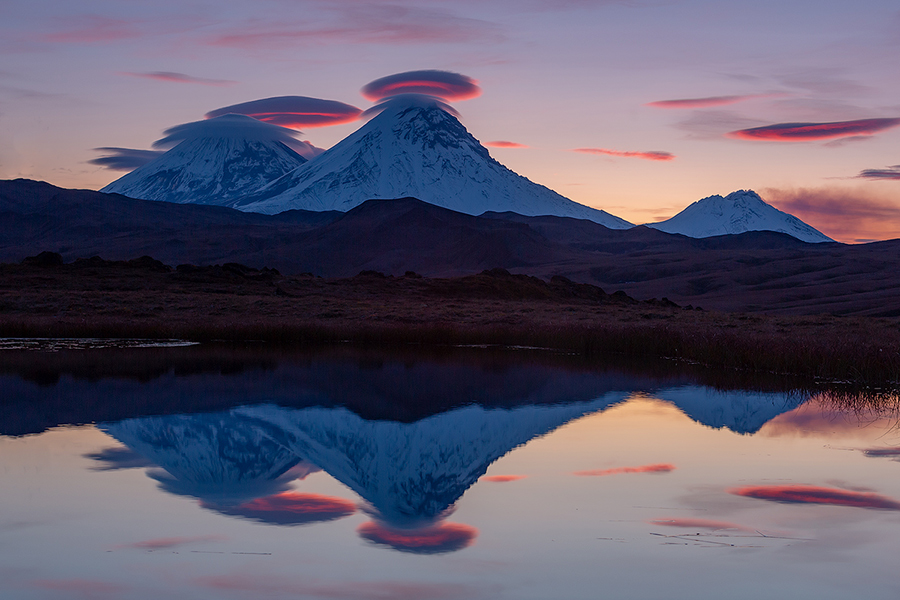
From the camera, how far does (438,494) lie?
9539 mm

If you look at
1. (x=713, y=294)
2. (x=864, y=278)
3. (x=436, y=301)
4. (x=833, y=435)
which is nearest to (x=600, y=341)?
(x=833, y=435)

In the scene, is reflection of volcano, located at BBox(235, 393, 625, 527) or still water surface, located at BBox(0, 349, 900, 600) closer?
still water surface, located at BBox(0, 349, 900, 600)

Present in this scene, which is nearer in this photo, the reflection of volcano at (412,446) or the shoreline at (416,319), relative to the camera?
the reflection of volcano at (412,446)

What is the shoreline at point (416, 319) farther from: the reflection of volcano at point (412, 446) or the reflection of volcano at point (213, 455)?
the reflection of volcano at point (213, 455)

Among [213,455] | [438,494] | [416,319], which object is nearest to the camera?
[438,494]

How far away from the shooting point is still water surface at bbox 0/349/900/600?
6531mm

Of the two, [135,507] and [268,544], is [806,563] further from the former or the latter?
[135,507]

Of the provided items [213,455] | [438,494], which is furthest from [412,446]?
[438,494]

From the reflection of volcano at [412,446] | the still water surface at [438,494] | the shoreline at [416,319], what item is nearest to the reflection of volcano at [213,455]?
the still water surface at [438,494]

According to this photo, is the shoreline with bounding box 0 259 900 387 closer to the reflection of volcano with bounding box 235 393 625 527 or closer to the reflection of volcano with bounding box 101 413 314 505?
the reflection of volcano with bounding box 235 393 625 527

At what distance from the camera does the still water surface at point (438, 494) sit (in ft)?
21.4

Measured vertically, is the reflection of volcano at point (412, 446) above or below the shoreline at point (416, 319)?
below

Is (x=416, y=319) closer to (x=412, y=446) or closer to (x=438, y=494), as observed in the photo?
(x=412, y=446)

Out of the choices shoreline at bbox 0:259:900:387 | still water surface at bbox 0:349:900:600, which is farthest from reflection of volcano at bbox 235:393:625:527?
shoreline at bbox 0:259:900:387
